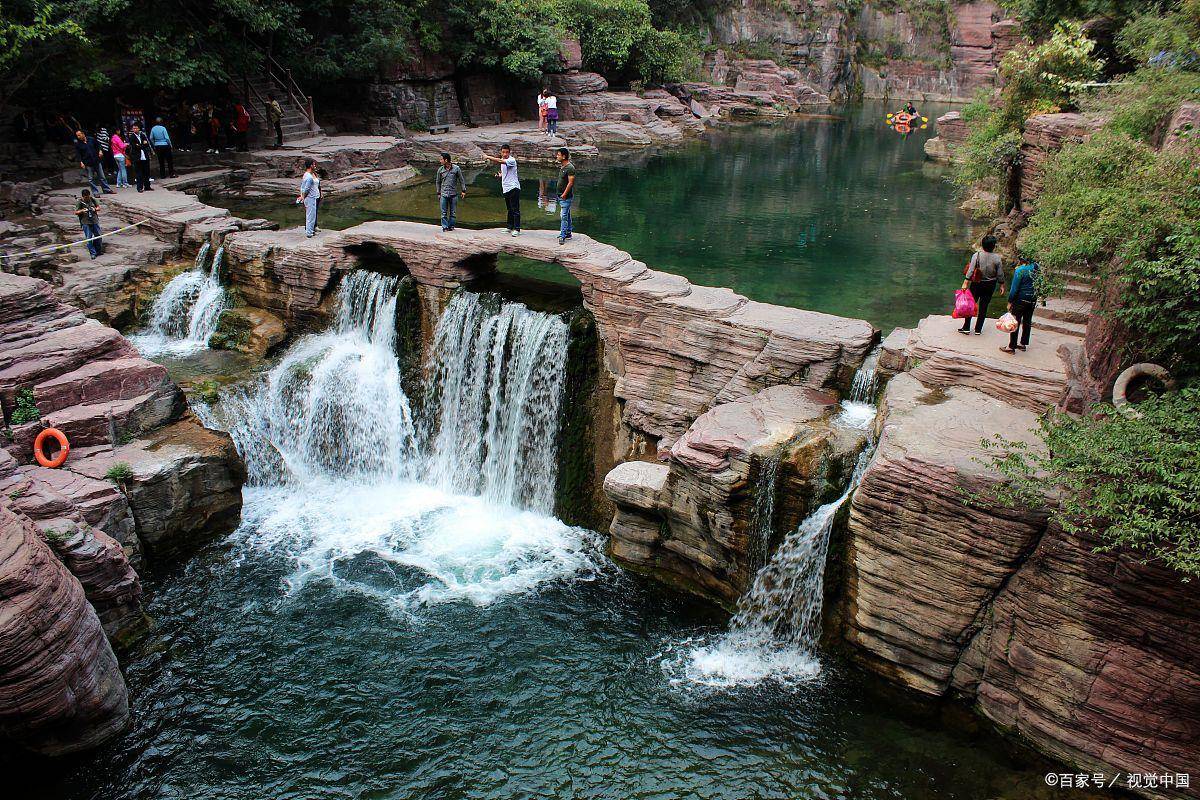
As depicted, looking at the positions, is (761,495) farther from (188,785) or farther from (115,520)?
(115,520)

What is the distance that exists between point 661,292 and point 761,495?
14.2ft

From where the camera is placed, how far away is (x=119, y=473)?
41.1 ft

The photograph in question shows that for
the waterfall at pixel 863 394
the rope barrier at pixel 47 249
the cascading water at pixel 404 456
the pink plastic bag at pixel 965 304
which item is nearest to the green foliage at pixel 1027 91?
the pink plastic bag at pixel 965 304

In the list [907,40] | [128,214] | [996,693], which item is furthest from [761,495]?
[907,40]

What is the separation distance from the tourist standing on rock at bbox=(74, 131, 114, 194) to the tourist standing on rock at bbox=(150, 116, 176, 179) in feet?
5.87

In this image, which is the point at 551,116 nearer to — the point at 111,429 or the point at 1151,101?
the point at 1151,101

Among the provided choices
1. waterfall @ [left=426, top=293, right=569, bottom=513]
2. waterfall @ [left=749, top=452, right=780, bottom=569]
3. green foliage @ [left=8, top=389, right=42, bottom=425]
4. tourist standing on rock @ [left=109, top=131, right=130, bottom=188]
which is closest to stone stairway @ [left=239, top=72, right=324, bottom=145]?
tourist standing on rock @ [left=109, top=131, right=130, bottom=188]

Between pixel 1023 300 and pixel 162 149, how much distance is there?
954 inches

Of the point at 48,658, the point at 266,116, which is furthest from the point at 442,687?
the point at 266,116

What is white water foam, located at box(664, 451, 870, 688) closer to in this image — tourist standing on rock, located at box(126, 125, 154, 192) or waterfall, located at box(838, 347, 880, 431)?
waterfall, located at box(838, 347, 880, 431)

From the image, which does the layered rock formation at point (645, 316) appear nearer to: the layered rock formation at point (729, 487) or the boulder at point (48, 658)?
the layered rock formation at point (729, 487)

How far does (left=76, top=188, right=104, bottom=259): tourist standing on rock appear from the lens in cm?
1878

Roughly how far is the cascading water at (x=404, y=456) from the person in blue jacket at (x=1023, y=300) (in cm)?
720

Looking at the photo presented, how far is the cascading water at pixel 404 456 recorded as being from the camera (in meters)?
13.3
